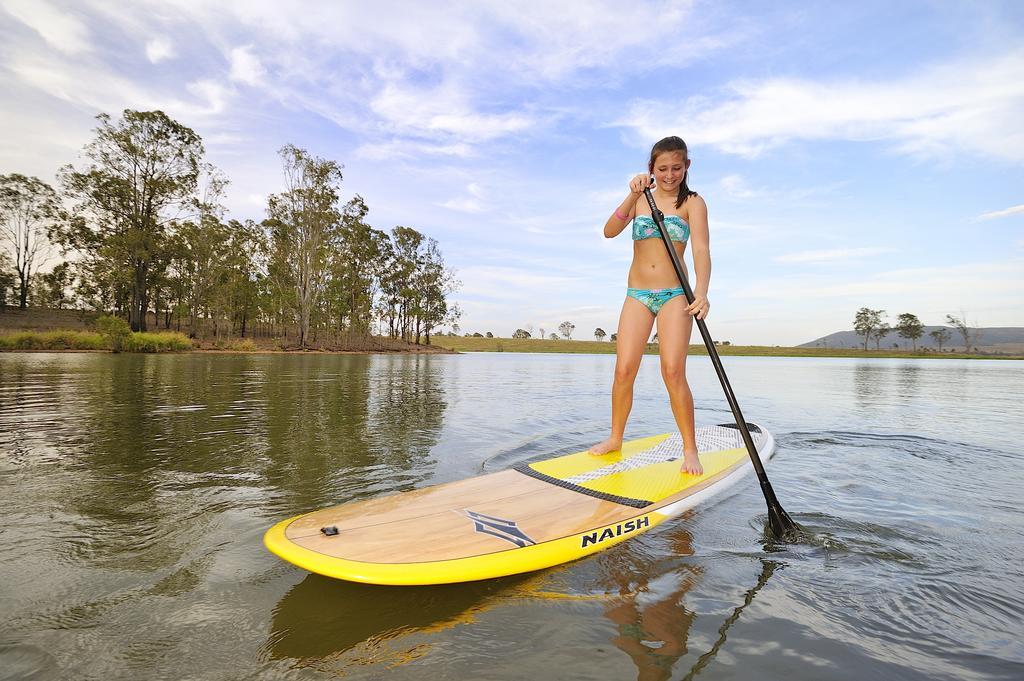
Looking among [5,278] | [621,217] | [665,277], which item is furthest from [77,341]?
[665,277]

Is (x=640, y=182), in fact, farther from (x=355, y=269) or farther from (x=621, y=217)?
(x=355, y=269)

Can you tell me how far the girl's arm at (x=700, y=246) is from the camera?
4312 millimetres

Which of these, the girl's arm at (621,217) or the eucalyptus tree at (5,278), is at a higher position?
the eucalyptus tree at (5,278)

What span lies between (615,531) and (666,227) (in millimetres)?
2836

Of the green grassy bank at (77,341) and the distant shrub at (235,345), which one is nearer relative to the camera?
the green grassy bank at (77,341)

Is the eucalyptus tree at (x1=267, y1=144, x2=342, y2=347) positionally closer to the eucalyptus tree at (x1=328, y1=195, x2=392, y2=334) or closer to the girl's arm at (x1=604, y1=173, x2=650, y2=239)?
the eucalyptus tree at (x1=328, y1=195, x2=392, y2=334)

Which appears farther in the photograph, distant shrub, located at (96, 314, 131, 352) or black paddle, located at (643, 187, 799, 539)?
distant shrub, located at (96, 314, 131, 352)

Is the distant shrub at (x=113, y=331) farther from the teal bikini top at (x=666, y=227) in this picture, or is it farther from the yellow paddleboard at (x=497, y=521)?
the teal bikini top at (x=666, y=227)

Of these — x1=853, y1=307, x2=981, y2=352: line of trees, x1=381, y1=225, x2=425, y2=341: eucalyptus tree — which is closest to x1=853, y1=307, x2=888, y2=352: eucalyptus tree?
x1=853, y1=307, x2=981, y2=352: line of trees

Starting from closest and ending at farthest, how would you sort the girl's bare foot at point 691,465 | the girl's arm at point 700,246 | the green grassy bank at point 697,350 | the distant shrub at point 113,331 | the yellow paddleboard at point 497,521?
1. the yellow paddleboard at point 497,521
2. the girl's arm at point 700,246
3. the girl's bare foot at point 691,465
4. the distant shrub at point 113,331
5. the green grassy bank at point 697,350

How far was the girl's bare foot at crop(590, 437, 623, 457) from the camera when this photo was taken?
16.3ft

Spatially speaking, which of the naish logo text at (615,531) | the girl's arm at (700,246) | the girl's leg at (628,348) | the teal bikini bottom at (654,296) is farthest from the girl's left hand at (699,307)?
the naish logo text at (615,531)

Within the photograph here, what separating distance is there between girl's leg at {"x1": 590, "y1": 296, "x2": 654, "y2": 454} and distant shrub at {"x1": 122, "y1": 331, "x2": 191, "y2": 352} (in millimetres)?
33838

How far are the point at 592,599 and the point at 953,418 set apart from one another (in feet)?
37.0
